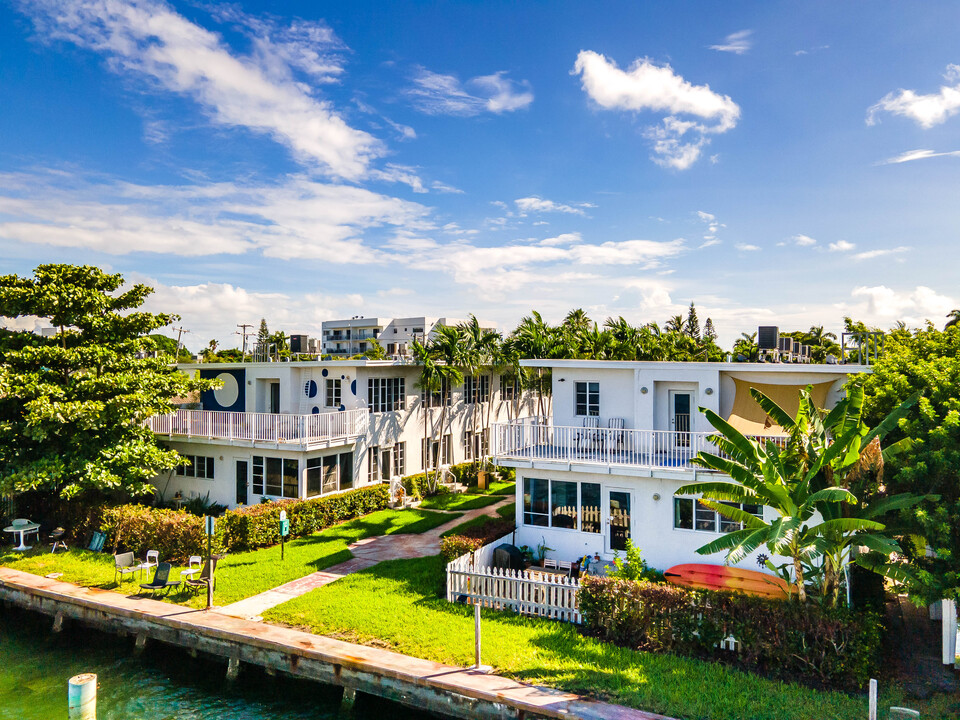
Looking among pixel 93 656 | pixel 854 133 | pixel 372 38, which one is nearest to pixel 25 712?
pixel 93 656

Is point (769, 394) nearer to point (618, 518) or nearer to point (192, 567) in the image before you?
point (618, 518)

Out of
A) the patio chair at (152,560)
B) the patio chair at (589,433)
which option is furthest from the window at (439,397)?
the patio chair at (152,560)

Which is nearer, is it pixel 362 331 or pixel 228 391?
pixel 228 391

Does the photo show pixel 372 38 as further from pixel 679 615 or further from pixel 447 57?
pixel 679 615

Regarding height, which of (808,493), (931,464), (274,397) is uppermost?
(274,397)

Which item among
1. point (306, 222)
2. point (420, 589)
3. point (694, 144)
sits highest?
point (694, 144)

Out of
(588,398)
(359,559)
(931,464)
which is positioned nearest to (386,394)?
(359,559)
